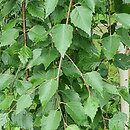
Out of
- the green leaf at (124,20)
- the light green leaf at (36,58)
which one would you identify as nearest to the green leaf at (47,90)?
the light green leaf at (36,58)

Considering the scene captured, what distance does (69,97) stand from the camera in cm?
87

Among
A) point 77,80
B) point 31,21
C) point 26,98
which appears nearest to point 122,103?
Answer: point 77,80

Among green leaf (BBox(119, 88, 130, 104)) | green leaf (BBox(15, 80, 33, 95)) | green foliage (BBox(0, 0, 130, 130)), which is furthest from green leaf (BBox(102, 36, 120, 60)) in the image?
green leaf (BBox(15, 80, 33, 95))

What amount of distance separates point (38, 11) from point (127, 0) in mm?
223

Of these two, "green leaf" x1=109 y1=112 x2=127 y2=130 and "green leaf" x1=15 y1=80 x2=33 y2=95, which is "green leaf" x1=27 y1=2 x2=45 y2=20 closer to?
"green leaf" x1=15 y1=80 x2=33 y2=95

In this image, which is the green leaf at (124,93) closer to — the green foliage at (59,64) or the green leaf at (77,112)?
the green foliage at (59,64)

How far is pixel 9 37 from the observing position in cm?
93

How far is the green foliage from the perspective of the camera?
79cm

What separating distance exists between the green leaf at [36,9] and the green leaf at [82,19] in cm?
17

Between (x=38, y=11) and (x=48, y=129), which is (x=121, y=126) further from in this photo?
(x=38, y=11)

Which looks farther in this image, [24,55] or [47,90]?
[24,55]

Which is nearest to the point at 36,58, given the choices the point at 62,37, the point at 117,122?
the point at 62,37

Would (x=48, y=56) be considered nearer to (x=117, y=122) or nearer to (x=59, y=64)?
(x=59, y=64)

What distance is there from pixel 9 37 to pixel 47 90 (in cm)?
22
